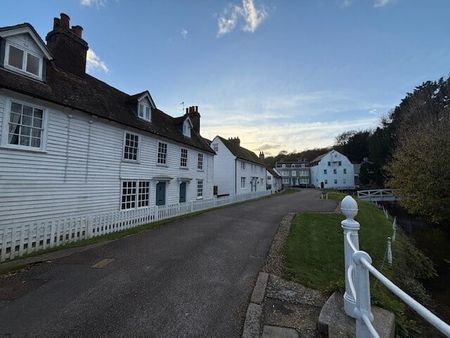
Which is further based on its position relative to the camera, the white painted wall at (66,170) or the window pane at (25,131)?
the window pane at (25,131)

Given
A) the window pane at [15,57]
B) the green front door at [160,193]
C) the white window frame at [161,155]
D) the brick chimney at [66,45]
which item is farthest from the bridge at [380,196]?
the window pane at [15,57]

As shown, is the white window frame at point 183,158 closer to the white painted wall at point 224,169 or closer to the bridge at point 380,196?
the white painted wall at point 224,169

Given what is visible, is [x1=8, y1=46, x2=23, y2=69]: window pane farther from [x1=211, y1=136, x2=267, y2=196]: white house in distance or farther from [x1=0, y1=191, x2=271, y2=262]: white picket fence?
[x1=211, y1=136, x2=267, y2=196]: white house in distance

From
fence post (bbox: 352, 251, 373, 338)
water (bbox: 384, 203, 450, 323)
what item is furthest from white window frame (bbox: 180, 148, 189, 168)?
fence post (bbox: 352, 251, 373, 338)

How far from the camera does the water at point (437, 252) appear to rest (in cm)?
796

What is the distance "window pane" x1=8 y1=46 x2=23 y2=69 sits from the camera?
9945 mm

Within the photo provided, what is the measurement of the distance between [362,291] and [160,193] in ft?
54.9

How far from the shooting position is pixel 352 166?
2719 inches

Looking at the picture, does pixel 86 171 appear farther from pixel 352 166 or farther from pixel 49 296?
pixel 352 166

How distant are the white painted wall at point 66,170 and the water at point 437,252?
1449cm

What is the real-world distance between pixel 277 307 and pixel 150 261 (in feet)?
13.7

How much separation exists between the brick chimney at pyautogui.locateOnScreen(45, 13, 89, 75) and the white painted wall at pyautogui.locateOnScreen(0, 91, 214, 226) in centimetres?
404

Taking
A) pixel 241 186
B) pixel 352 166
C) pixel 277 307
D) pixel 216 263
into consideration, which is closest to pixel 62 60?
pixel 216 263

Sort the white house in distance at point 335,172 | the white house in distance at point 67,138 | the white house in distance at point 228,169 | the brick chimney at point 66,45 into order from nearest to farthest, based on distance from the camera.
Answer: the white house in distance at point 67,138, the brick chimney at point 66,45, the white house in distance at point 228,169, the white house in distance at point 335,172
